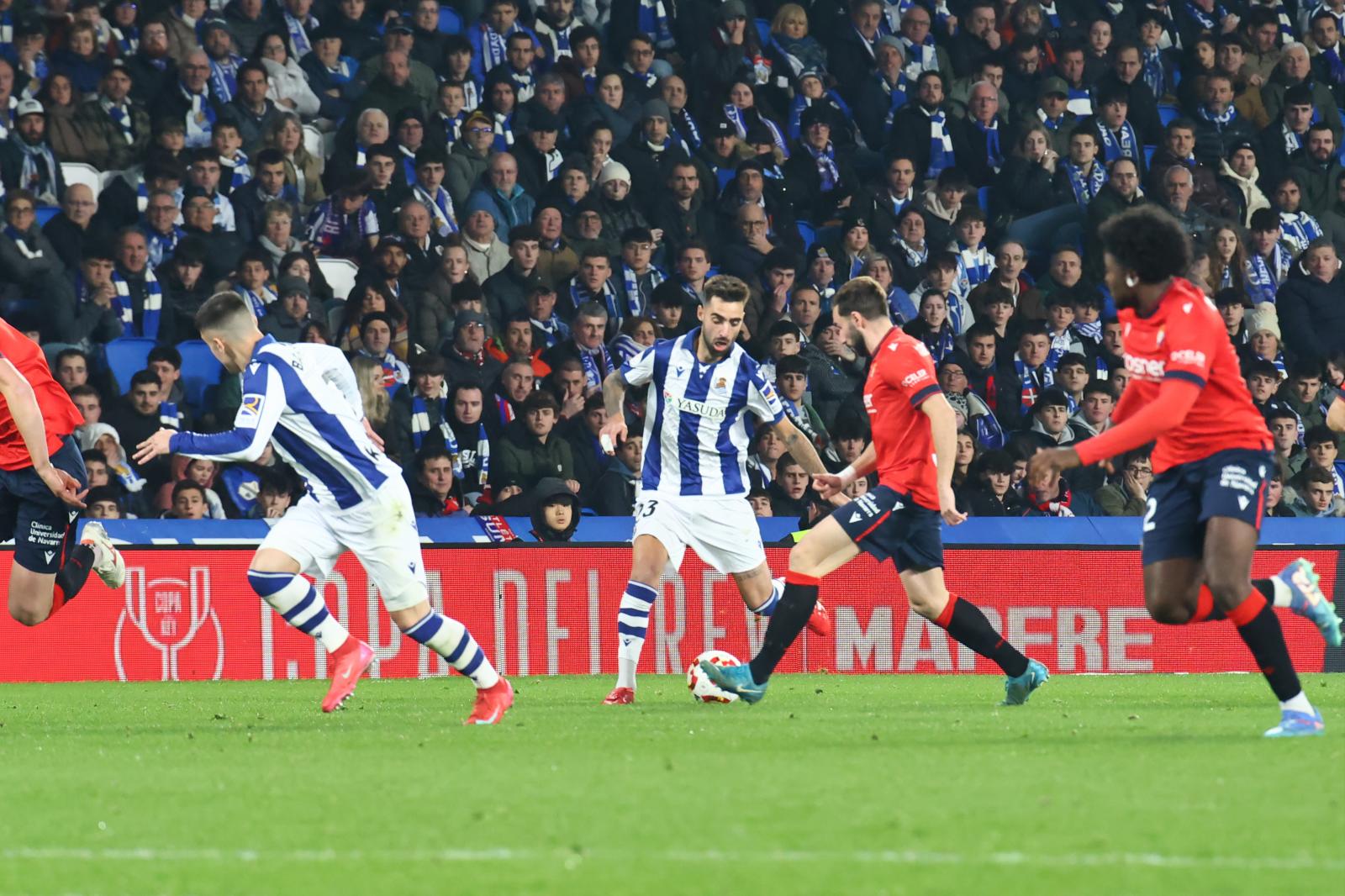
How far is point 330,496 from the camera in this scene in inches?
389

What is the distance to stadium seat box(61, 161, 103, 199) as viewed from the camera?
58.0ft

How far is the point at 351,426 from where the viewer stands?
9789mm

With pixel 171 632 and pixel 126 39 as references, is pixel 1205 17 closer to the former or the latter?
pixel 126 39

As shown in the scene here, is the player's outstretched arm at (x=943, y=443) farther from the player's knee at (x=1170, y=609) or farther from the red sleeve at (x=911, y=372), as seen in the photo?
the player's knee at (x=1170, y=609)

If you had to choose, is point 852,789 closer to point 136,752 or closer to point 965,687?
point 136,752

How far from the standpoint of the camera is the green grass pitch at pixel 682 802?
16.9ft

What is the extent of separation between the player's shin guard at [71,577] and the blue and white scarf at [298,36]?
8777 millimetres

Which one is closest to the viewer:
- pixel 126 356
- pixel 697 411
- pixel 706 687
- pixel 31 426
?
pixel 31 426

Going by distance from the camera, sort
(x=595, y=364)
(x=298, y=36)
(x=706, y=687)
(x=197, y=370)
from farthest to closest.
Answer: (x=298, y=36)
(x=595, y=364)
(x=197, y=370)
(x=706, y=687)

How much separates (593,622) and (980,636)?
189 inches

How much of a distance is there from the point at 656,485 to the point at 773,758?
3.94 m

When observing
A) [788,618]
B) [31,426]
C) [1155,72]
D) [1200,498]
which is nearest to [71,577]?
[31,426]

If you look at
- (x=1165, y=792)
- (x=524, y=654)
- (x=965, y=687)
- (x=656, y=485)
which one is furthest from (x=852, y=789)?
(x=524, y=654)

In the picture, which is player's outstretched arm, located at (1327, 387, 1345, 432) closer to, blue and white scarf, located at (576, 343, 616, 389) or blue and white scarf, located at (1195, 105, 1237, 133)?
blue and white scarf, located at (576, 343, 616, 389)
